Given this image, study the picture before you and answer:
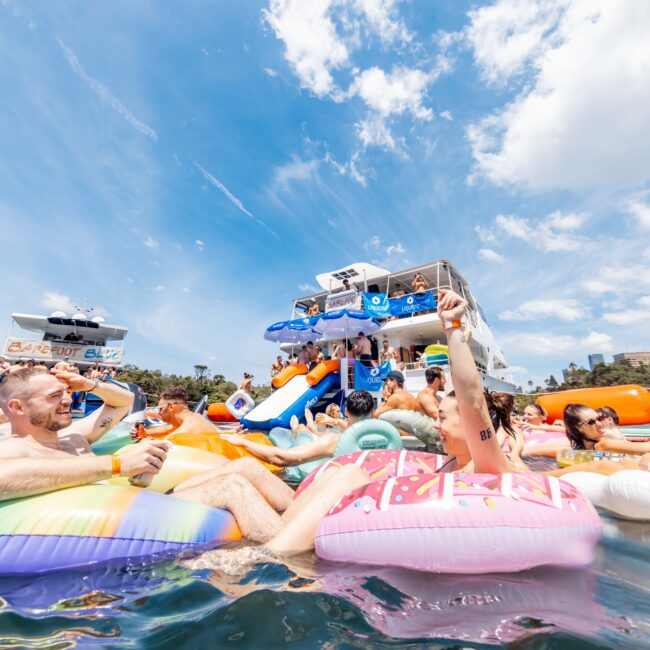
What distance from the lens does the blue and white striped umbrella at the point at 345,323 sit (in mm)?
11555

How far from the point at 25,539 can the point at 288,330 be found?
38.4ft

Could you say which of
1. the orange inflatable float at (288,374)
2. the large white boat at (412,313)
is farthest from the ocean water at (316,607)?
the large white boat at (412,313)

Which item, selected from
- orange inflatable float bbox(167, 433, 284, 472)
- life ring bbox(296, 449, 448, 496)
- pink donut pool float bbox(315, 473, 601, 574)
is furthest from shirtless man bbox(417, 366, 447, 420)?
pink donut pool float bbox(315, 473, 601, 574)

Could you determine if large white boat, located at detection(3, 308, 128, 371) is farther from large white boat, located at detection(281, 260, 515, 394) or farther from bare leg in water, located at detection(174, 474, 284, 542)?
bare leg in water, located at detection(174, 474, 284, 542)

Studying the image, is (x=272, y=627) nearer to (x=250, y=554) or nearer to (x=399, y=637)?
(x=399, y=637)

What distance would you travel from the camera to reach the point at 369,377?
1123 centimetres

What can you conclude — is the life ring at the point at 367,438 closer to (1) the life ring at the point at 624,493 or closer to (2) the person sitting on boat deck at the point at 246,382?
(1) the life ring at the point at 624,493

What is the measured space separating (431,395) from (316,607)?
4623 millimetres

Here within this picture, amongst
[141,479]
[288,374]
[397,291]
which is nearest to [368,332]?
[288,374]

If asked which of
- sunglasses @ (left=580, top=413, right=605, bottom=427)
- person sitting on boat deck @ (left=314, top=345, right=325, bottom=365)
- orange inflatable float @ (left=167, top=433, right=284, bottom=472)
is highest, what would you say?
person sitting on boat deck @ (left=314, top=345, right=325, bottom=365)

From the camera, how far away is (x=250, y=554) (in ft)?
6.09

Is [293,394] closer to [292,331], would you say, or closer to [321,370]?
[321,370]

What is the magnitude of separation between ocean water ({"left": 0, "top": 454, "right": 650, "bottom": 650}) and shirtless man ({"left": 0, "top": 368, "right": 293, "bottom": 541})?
0.40 m

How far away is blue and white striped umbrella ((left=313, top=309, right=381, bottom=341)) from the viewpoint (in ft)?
37.9
